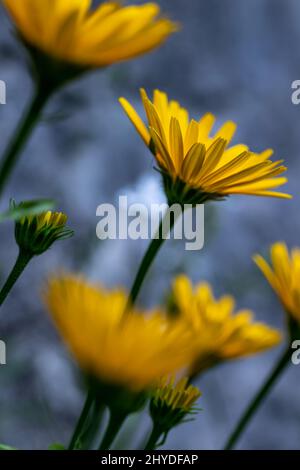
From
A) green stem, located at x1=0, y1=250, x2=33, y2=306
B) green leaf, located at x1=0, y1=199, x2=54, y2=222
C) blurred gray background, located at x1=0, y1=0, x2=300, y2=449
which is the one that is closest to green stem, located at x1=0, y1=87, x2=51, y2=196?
green leaf, located at x1=0, y1=199, x2=54, y2=222

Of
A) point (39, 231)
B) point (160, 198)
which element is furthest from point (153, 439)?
point (160, 198)

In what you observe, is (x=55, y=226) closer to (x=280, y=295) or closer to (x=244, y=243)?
(x=280, y=295)

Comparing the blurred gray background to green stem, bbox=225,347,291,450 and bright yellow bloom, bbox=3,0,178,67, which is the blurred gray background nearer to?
green stem, bbox=225,347,291,450

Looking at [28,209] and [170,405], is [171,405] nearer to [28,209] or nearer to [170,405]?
[170,405]

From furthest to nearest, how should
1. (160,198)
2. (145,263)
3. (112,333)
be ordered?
(160,198) → (145,263) → (112,333)

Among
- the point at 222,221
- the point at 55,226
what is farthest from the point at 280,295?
the point at 222,221
